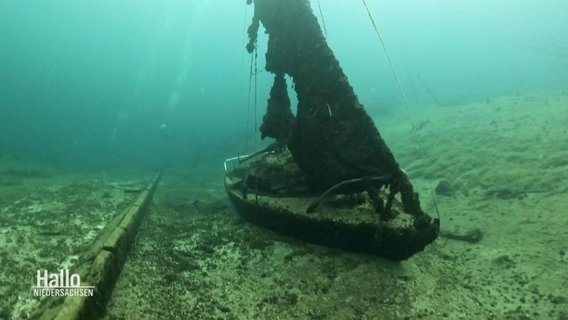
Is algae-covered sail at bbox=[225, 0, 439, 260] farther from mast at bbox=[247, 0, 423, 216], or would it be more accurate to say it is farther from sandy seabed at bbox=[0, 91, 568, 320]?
sandy seabed at bbox=[0, 91, 568, 320]

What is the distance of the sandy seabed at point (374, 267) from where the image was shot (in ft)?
13.7

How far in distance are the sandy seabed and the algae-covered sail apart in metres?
0.35

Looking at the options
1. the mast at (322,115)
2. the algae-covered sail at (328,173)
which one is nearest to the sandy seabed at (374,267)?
the algae-covered sail at (328,173)

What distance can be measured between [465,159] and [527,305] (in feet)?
25.4

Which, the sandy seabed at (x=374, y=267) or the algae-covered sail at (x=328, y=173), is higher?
the algae-covered sail at (x=328, y=173)

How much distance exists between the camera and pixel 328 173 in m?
6.01

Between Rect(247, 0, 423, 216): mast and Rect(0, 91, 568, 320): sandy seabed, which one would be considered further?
Rect(247, 0, 423, 216): mast

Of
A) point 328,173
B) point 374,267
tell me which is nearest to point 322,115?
point 328,173

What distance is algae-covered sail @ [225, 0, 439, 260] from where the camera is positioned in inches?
194

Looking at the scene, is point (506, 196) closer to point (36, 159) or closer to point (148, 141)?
point (36, 159)

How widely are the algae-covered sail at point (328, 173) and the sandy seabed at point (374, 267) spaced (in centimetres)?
35

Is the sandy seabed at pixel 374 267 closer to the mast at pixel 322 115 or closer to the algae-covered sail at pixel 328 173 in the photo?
the algae-covered sail at pixel 328 173

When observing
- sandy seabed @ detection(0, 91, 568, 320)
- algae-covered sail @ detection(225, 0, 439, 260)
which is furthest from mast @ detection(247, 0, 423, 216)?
sandy seabed @ detection(0, 91, 568, 320)

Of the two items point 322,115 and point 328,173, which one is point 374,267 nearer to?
point 328,173
